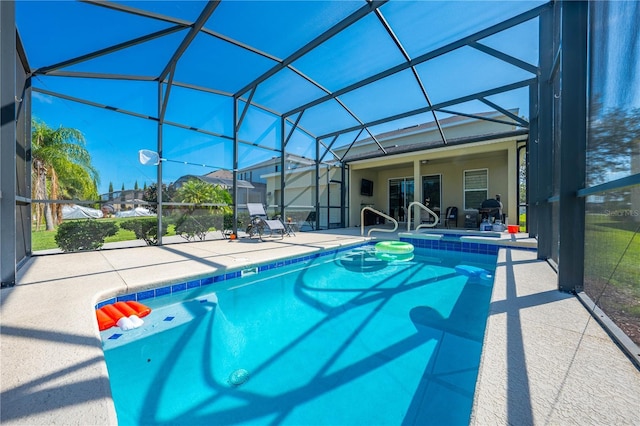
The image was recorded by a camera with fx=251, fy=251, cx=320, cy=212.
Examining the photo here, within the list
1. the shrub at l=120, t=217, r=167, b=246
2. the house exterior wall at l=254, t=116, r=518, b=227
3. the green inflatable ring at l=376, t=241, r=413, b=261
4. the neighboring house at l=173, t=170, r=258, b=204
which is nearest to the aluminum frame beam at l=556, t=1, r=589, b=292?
the green inflatable ring at l=376, t=241, r=413, b=261

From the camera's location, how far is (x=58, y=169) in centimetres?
489

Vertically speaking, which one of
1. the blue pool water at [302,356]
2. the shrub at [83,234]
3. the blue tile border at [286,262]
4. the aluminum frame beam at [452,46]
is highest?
the aluminum frame beam at [452,46]

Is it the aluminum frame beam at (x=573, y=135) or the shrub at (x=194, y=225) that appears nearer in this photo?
the aluminum frame beam at (x=573, y=135)

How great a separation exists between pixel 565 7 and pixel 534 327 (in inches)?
118

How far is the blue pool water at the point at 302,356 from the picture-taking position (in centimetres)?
170

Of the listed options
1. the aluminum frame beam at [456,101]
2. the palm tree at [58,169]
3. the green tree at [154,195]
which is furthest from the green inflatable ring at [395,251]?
the palm tree at [58,169]

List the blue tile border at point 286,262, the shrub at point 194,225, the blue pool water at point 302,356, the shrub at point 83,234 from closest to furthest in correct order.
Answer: the blue pool water at point 302,356 < the blue tile border at point 286,262 < the shrub at point 83,234 < the shrub at point 194,225

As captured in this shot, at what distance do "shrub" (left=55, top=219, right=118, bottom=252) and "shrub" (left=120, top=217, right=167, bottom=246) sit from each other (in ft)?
1.07

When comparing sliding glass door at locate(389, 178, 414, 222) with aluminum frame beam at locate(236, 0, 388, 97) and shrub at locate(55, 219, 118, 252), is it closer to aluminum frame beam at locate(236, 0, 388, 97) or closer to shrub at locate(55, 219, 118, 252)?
aluminum frame beam at locate(236, 0, 388, 97)

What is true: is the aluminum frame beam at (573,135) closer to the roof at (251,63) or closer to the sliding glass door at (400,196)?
the roof at (251,63)

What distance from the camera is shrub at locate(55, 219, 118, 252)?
4852 mm

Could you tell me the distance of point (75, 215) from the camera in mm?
4992

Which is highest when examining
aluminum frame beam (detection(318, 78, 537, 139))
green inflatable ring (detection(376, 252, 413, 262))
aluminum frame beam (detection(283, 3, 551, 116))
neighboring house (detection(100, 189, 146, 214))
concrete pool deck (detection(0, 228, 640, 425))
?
aluminum frame beam (detection(283, 3, 551, 116))

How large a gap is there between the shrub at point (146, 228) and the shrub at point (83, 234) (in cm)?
33
